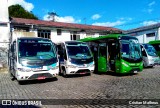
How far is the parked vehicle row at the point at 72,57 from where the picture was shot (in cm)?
1147

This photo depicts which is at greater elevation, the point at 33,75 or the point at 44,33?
the point at 44,33

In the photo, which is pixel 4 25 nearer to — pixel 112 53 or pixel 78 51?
pixel 78 51

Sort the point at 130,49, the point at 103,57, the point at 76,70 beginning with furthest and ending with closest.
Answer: the point at 103,57
the point at 130,49
the point at 76,70

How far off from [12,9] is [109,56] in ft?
124

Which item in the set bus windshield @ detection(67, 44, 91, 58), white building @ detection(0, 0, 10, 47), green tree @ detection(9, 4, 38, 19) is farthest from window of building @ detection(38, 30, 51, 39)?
green tree @ detection(9, 4, 38, 19)

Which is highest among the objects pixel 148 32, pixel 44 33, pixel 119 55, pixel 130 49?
pixel 148 32

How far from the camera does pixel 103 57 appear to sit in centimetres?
1513

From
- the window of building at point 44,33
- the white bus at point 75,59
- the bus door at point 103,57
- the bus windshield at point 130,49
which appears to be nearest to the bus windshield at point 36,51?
the white bus at point 75,59

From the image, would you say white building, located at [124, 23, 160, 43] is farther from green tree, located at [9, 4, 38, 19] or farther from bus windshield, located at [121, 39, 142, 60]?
green tree, located at [9, 4, 38, 19]

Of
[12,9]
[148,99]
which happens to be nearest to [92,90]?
[148,99]

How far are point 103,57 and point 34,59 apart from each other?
5598 mm

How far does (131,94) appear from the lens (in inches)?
324

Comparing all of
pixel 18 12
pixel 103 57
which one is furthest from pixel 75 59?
pixel 18 12

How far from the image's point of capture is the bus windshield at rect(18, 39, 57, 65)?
11555mm
